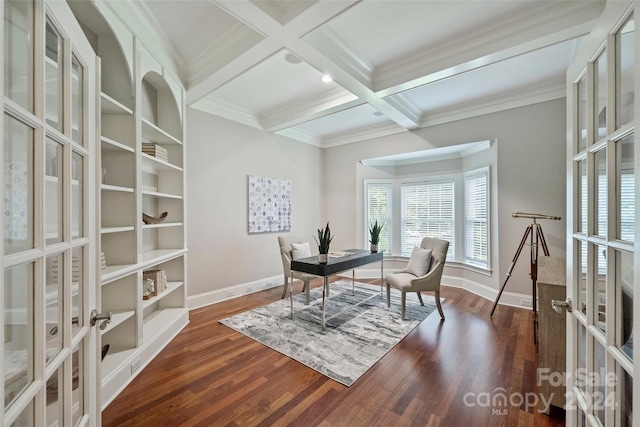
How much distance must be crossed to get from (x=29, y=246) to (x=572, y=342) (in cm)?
209

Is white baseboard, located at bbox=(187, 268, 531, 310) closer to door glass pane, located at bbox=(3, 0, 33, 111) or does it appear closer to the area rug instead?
the area rug

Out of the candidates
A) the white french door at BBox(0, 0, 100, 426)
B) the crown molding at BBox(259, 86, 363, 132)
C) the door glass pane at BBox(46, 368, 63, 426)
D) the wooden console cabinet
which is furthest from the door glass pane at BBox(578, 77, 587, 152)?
the crown molding at BBox(259, 86, 363, 132)

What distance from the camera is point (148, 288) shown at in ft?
8.68

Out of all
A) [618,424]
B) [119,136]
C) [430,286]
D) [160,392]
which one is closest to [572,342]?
[618,424]

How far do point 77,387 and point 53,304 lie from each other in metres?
0.46

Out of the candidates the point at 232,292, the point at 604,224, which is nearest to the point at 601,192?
the point at 604,224

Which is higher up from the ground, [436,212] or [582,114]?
[582,114]

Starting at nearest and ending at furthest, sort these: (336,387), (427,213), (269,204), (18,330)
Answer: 1. (18,330)
2. (336,387)
3. (269,204)
4. (427,213)

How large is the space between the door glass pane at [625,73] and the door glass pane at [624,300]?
0.44m

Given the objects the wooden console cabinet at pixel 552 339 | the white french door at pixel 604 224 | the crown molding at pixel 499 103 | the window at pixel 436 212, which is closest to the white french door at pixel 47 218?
the white french door at pixel 604 224

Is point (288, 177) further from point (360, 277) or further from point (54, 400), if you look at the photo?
point (54, 400)

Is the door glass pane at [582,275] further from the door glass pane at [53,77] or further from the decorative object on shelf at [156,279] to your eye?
the decorative object on shelf at [156,279]

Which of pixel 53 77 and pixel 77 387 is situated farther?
pixel 77 387

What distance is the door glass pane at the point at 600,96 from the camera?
95 cm
